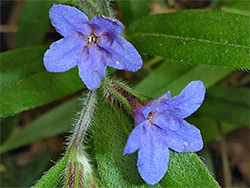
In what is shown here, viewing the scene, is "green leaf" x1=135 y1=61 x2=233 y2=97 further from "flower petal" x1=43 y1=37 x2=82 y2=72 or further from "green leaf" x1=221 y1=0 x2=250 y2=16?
"flower petal" x1=43 y1=37 x2=82 y2=72

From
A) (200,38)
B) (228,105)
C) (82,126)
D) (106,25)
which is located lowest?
(228,105)

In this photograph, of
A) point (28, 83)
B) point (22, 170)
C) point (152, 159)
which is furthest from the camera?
point (22, 170)

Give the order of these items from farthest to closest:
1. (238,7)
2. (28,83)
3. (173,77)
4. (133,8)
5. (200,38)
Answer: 1. (133,8)
2. (238,7)
3. (173,77)
4. (28,83)
5. (200,38)

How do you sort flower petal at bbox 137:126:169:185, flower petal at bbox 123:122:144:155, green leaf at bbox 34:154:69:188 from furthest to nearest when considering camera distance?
green leaf at bbox 34:154:69:188, flower petal at bbox 137:126:169:185, flower petal at bbox 123:122:144:155

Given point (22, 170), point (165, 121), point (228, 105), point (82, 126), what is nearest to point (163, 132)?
point (165, 121)

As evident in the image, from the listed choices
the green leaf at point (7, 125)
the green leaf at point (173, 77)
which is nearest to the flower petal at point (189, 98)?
the green leaf at point (173, 77)

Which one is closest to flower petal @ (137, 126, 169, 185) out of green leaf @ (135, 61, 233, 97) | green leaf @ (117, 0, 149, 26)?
green leaf @ (135, 61, 233, 97)

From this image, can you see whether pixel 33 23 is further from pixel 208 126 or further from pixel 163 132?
pixel 163 132

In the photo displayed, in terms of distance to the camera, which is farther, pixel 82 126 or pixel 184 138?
pixel 82 126
